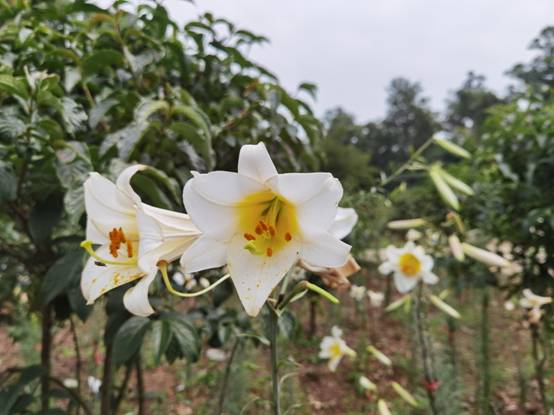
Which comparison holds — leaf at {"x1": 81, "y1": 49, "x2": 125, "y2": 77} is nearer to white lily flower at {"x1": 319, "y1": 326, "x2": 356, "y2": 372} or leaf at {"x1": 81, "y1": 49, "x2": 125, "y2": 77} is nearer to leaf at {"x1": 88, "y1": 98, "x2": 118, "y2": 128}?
leaf at {"x1": 88, "y1": 98, "x2": 118, "y2": 128}

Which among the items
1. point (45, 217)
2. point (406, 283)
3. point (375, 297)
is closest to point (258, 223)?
point (45, 217)

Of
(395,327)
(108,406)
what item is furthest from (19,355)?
(395,327)

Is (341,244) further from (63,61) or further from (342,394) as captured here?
(342,394)

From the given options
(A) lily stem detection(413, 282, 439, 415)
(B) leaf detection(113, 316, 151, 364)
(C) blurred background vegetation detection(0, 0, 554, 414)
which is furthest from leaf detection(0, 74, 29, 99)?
(A) lily stem detection(413, 282, 439, 415)

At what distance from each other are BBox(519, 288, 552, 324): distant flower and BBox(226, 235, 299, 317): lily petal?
1610 mm

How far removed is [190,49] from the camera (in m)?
1.18

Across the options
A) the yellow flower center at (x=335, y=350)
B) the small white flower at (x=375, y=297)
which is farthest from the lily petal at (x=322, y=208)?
the small white flower at (x=375, y=297)

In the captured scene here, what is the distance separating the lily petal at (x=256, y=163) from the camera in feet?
1.51

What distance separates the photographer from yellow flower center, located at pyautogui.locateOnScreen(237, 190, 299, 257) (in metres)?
0.52

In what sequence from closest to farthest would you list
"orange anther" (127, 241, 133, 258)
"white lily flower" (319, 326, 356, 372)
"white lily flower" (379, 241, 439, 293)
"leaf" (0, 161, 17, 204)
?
"orange anther" (127, 241, 133, 258) < "leaf" (0, 161, 17, 204) < "white lily flower" (379, 241, 439, 293) < "white lily flower" (319, 326, 356, 372)

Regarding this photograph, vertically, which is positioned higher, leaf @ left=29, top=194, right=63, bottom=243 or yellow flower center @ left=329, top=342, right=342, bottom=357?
leaf @ left=29, top=194, right=63, bottom=243

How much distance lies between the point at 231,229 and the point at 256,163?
91mm

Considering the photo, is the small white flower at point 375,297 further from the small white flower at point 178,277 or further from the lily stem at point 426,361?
the small white flower at point 178,277

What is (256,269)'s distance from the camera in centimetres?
50
